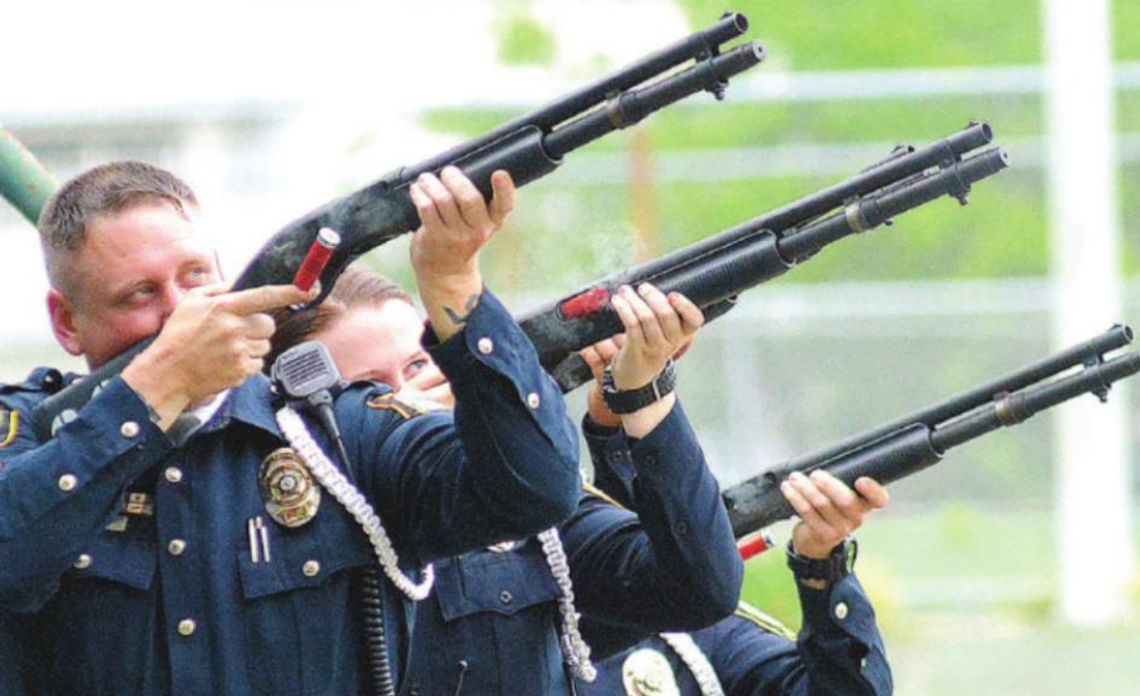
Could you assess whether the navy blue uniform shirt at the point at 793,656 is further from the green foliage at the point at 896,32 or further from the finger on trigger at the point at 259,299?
the green foliage at the point at 896,32

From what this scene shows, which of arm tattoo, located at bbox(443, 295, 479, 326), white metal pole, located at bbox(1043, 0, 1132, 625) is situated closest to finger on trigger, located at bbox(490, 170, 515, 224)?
arm tattoo, located at bbox(443, 295, 479, 326)

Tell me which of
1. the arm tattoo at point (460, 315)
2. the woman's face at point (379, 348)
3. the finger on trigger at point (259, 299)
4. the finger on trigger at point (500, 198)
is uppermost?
the woman's face at point (379, 348)

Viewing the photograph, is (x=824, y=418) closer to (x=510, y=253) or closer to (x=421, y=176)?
(x=510, y=253)

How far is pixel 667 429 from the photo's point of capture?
3654 mm

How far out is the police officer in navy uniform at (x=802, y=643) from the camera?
4203mm

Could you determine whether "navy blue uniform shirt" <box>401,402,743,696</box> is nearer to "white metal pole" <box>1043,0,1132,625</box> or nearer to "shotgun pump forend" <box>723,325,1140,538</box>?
"shotgun pump forend" <box>723,325,1140,538</box>

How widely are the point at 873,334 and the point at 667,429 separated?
465 inches

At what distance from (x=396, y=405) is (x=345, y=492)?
0.20 metres

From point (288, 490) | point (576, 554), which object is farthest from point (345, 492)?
point (576, 554)

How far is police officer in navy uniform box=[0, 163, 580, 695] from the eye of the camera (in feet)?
10.6

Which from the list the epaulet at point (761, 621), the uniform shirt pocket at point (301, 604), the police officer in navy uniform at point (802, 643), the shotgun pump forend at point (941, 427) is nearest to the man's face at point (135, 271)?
the uniform shirt pocket at point (301, 604)

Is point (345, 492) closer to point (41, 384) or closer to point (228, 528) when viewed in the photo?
point (228, 528)

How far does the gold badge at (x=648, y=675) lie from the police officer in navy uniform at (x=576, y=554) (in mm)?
261

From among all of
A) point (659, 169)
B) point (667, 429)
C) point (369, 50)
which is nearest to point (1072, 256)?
point (659, 169)
